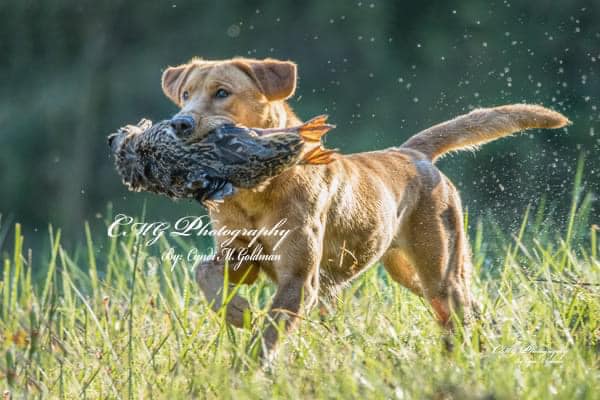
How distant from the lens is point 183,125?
14.3 feet

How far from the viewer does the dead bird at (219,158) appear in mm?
4258

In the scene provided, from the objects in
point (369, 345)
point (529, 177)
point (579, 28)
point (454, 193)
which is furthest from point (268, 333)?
point (579, 28)

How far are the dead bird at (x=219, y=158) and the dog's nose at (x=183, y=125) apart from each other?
0.02m

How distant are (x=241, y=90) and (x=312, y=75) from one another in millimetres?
10396

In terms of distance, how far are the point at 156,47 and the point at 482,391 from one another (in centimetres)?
1413

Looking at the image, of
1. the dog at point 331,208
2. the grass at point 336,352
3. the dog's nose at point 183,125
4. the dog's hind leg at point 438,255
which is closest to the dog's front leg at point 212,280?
the dog at point 331,208

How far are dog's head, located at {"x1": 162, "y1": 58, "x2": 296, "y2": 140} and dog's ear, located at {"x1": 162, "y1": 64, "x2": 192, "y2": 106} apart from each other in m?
0.13

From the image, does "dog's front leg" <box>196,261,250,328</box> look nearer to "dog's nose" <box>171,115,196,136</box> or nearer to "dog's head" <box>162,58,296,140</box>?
"dog's head" <box>162,58,296,140</box>

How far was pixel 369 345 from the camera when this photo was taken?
4199mm

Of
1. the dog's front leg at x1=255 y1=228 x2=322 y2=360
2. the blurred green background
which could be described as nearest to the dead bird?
the dog's front leg at x1=255 y1=228 x2=322 y2=360

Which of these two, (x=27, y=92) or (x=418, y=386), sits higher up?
(x=418, y=386)

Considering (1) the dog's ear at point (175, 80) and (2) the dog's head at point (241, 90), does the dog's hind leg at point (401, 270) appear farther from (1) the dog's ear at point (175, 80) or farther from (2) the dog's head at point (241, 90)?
(1) the dog's ear at point (175, 80)

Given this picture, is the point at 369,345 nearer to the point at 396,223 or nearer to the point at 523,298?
the point at 523,298

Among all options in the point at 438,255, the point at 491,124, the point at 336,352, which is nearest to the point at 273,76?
the point at 438,255
